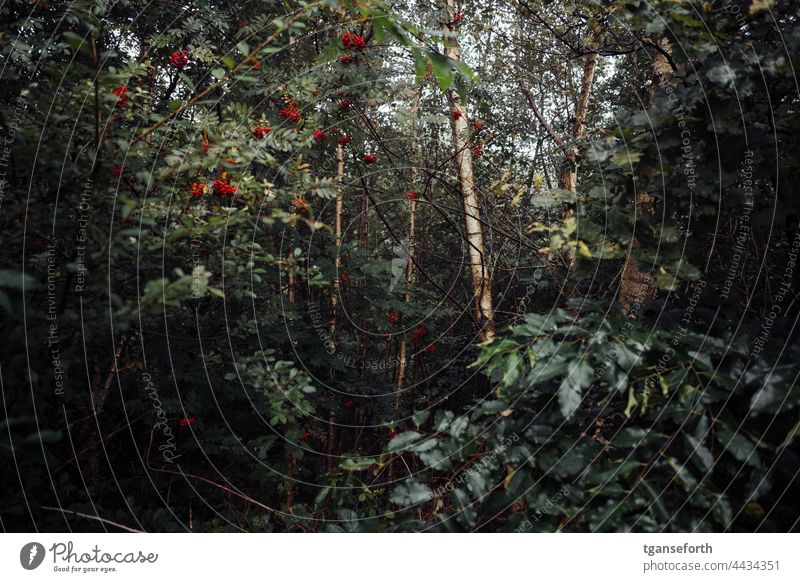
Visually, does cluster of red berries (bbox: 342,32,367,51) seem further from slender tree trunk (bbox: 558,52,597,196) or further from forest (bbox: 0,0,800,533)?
slender tree trunk (bbox: 558,52,597,196)

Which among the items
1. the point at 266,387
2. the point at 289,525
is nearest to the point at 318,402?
the point at 289,525

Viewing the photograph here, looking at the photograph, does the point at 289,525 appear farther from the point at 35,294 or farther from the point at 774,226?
the point at 774,226

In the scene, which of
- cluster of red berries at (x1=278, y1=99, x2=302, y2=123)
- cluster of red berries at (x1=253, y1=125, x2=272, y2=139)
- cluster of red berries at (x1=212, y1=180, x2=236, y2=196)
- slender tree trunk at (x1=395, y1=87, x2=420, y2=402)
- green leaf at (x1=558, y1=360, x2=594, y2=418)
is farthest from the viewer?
slender tree trunk at (x1=395, y1=87, x2=420, y2=402)

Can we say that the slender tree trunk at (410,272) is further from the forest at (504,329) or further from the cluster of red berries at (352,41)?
the forest at (504,329)

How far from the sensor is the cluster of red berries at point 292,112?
259cm

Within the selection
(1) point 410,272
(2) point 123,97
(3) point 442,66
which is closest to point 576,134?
(1) point 410,272

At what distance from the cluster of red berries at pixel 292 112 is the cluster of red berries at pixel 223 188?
844 millimetres
